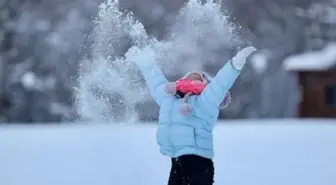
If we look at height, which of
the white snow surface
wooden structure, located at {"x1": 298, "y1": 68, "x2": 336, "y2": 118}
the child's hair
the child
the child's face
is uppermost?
the white snow surface

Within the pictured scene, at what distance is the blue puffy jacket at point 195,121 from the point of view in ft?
12.0

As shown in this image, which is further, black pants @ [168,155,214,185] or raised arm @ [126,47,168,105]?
raised arm @ [126,47,168,105]

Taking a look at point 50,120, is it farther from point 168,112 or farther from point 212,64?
point 168,112

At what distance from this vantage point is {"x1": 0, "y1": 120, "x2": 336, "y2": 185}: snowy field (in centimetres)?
550

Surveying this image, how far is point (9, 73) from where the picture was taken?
68.2 feet

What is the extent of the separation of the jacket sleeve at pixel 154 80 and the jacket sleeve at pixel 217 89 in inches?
9.5

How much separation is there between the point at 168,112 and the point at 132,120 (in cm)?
161

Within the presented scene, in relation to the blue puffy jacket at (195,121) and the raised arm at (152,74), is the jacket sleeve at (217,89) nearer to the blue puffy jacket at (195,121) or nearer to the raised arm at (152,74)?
the blue puffy jacket at (195,121)

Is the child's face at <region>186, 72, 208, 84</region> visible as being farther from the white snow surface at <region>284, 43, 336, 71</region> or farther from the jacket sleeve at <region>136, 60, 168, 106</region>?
the white snow surface at <region>284, 43, 336, 71</region>

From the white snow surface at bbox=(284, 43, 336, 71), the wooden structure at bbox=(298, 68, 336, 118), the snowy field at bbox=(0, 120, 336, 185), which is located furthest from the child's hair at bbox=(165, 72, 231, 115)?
the wooden structure at bbox=(298, 68, 336, 118)

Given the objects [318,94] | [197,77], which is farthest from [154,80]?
[318,94]

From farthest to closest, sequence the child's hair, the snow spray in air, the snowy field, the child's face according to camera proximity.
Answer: the snowy field → the snow spray in air → the child's face → the child's hair

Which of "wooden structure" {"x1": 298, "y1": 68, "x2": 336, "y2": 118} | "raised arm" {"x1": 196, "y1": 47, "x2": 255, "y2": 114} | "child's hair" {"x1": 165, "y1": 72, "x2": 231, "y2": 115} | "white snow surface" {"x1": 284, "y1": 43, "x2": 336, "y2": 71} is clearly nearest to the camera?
"raised arm" {"x1": 196, "y1": 47, "x2": 255, "y2": 114}

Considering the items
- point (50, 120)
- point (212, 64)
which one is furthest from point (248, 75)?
point (212, 64)
